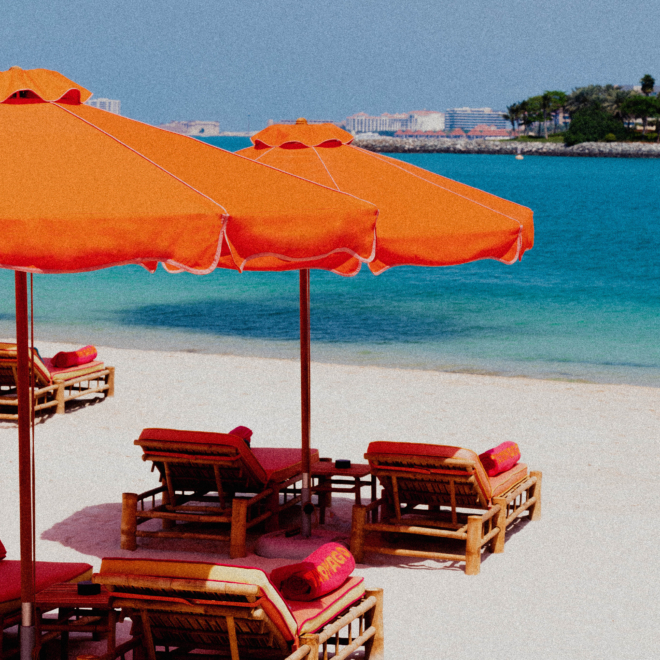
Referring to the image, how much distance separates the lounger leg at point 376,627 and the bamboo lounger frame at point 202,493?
1.58 meters

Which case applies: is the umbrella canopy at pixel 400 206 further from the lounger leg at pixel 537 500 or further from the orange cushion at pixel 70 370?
the orange cushion at pixel 70 370

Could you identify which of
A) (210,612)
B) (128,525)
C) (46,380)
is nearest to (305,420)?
(128,525)

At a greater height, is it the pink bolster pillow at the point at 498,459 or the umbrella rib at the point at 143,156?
the umbrella rib at the point at 143,156

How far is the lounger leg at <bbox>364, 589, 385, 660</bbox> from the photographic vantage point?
4.60 metres

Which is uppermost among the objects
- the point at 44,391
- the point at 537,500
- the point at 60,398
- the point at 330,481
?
the point at 44,391

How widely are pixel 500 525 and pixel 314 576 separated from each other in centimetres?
210

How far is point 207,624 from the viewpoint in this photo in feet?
13.0

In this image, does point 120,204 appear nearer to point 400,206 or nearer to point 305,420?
point 400,206

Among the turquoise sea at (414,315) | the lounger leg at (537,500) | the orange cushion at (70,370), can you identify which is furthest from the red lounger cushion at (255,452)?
the turquoise sea at (414,315)

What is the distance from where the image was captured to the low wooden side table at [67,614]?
421 cm

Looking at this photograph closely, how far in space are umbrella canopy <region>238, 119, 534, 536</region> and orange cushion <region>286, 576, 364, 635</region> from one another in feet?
4.92

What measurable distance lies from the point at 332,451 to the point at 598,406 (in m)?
3.66

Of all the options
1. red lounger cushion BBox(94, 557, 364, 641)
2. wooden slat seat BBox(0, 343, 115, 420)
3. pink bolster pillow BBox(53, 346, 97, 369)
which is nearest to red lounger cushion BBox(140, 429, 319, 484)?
red lounger cushion BBox(94, 557, 364, 641)

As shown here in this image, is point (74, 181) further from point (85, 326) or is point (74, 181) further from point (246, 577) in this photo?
point (85, 326)
